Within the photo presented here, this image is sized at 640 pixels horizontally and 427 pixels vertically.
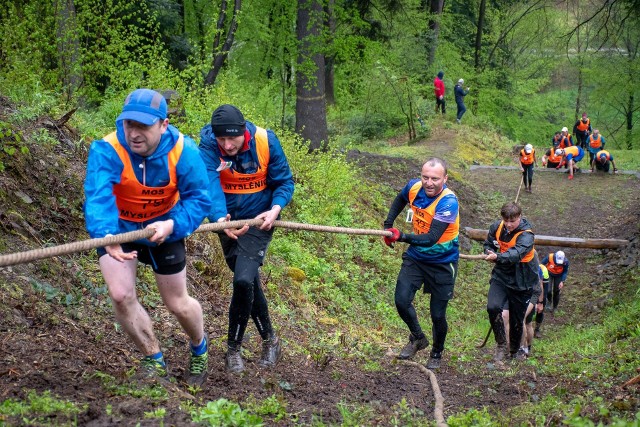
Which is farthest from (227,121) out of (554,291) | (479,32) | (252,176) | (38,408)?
(479,32)

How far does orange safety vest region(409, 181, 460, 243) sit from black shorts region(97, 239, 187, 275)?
321 cm

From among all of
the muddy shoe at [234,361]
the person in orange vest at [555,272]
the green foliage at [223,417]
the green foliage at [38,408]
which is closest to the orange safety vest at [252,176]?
the muddy shoe at [234,361]

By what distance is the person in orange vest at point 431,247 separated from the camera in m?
7.41

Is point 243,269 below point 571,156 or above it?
below

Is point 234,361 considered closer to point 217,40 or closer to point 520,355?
point 520,355

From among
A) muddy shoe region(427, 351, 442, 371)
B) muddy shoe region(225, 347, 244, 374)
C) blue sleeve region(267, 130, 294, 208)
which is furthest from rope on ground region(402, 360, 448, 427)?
blue sleeve region(267, 130, 294, 208)

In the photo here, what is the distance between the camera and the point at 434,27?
36.3m

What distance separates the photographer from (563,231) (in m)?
19.0

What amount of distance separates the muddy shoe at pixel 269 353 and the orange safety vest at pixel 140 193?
2.14 meters

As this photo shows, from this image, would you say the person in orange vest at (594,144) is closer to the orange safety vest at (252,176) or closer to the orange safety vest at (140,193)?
the orange safety vest at (252,176)

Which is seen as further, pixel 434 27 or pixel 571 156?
pixel 434 27

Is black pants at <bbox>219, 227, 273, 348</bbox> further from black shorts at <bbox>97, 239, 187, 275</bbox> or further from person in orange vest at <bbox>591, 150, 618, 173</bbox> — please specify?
person in orange vest at <bbox>591, 150, 618, 173</bbox>

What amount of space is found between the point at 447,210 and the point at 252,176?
7.45 ft

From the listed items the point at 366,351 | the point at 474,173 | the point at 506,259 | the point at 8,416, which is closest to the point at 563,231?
the point at 474,173
